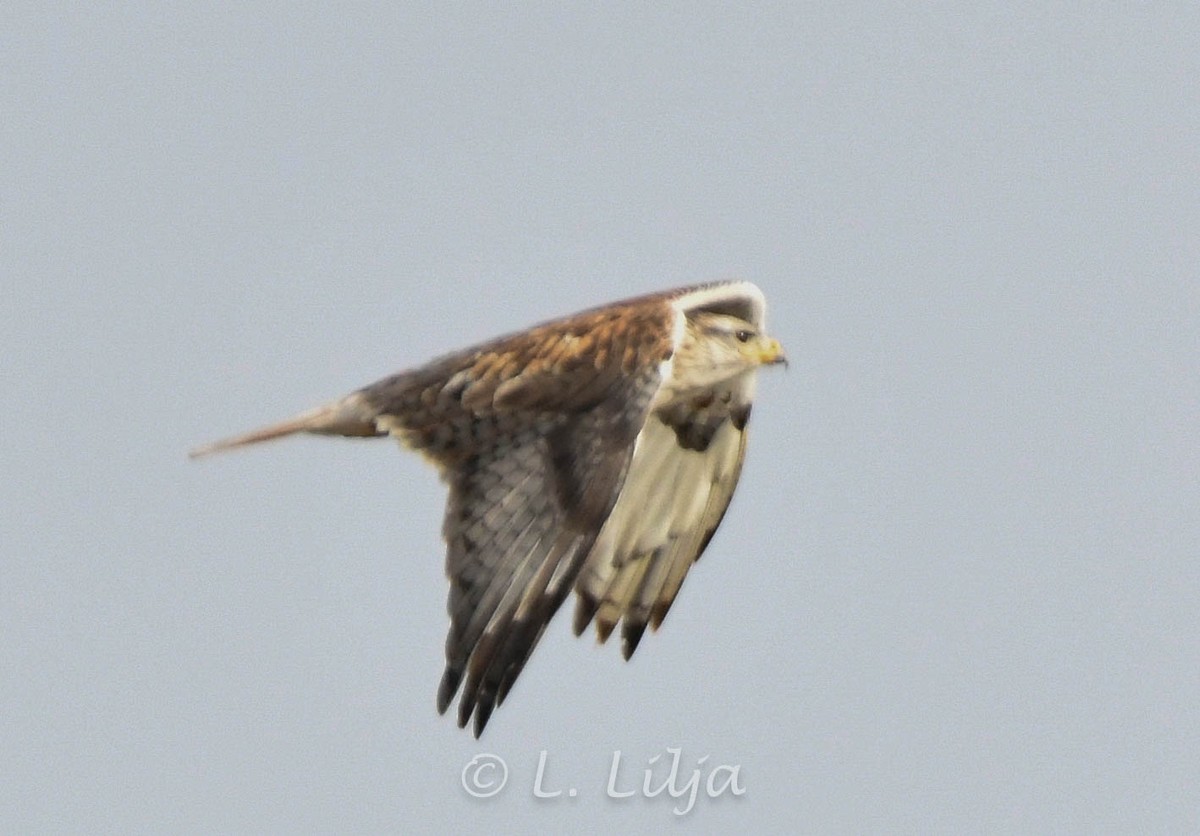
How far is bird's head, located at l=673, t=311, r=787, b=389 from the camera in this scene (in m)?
13.8

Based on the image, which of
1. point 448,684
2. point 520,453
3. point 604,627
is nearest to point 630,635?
point 604,627

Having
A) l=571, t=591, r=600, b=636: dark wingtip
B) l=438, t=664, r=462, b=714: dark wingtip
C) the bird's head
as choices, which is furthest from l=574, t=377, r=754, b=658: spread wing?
l=438, t=664, r=462, b=714: dark wingtip

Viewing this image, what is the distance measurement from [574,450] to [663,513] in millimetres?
2690

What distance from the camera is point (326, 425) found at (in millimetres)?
13242

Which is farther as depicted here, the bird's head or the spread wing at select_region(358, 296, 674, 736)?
the bird's head

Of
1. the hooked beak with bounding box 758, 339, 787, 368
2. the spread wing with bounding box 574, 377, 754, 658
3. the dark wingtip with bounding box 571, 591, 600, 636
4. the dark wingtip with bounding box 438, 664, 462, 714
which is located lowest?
the dark wingtip with bounding box 438, 664, 462, 714

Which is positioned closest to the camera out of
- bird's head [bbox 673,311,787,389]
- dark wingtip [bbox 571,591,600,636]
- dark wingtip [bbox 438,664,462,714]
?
dark wingtip [bbox 438,664,462,714]

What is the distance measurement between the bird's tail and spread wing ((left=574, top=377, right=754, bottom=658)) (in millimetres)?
2010

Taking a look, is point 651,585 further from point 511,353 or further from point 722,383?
point 511,353

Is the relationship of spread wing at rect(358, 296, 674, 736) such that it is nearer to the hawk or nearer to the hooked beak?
the hawk

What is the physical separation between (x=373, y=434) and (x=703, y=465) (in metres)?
2.49

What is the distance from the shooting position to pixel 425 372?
511 inches

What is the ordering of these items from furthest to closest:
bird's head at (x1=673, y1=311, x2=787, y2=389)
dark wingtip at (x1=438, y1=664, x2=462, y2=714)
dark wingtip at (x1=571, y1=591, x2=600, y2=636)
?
dark wingtip at (x1=571, y1=591, x2=600, y2=636) → bird's head at (x1=673, y1=311, x2=787, y2=389) → dark wingtip at (x1=438, y1=664, x2=462, y2=714)

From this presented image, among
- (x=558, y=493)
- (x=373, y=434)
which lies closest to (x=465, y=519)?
(x=558, y=493)
